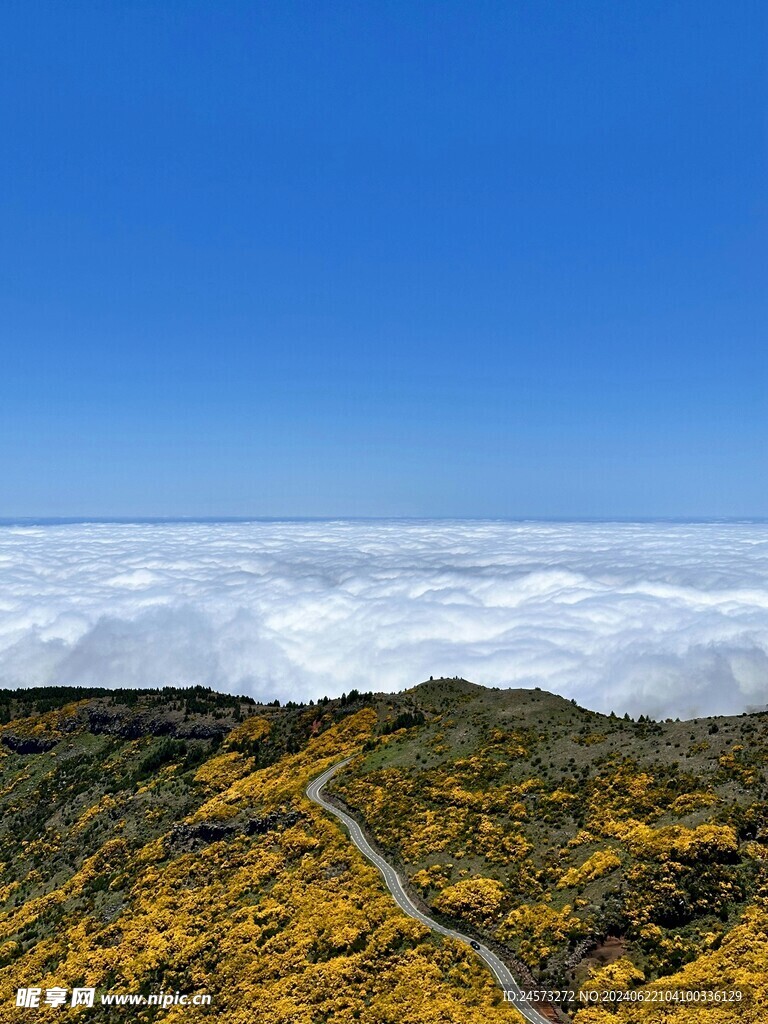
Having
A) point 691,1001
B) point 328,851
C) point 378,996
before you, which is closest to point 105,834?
point 328,851

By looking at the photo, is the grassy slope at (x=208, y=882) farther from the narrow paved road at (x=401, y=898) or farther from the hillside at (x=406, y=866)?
the narrow paved road at (x=401, y=898)

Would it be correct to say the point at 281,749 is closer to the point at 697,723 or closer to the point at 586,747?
the point at 586,747

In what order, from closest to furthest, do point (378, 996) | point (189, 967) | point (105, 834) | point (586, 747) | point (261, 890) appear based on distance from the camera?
1. point (378, 996)
2. point (189, 967)
3. point (261, 890)
4. point (586, 747)
5. point (105, 834)

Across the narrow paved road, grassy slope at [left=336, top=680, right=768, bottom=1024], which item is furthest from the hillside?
the narrow paved road

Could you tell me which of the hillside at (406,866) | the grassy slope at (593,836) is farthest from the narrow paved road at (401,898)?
the grassy slope at (593,836)

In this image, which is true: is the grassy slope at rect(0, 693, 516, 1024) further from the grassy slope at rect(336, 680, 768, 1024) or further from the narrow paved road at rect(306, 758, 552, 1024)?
the grassy slope at rect(336, 680, 768, 1024)
